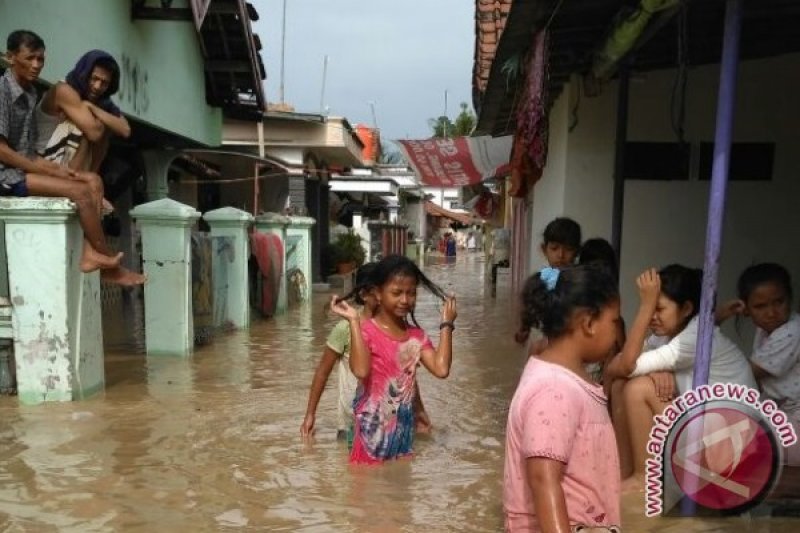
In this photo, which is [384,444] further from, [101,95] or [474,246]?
[474,246]

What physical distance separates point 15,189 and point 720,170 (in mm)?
4903

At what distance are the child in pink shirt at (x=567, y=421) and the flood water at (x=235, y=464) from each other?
1.64 m

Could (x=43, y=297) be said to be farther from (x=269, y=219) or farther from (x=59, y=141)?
(x=269, y=219)

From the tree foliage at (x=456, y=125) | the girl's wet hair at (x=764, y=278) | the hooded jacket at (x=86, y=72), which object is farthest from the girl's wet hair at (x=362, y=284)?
Result: the tree foliage at (x=456, y=125)

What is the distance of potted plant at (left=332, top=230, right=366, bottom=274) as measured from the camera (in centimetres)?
1942

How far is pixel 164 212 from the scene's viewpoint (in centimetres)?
791

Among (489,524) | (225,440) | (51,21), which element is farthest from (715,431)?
(51,21)

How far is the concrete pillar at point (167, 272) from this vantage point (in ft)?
26.2

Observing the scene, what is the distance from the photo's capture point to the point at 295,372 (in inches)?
307

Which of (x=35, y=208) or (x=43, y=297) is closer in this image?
(x=35, y=208)

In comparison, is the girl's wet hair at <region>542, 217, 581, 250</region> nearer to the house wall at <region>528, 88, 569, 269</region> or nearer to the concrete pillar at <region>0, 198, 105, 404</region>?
the house wall at <region>528, 88, 569, 269</region>

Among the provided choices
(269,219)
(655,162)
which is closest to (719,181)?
(655,162)

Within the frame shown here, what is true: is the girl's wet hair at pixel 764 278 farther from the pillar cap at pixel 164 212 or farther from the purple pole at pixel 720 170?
the pillar cap at pixel 164 212

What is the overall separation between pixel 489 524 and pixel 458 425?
1903 mm
